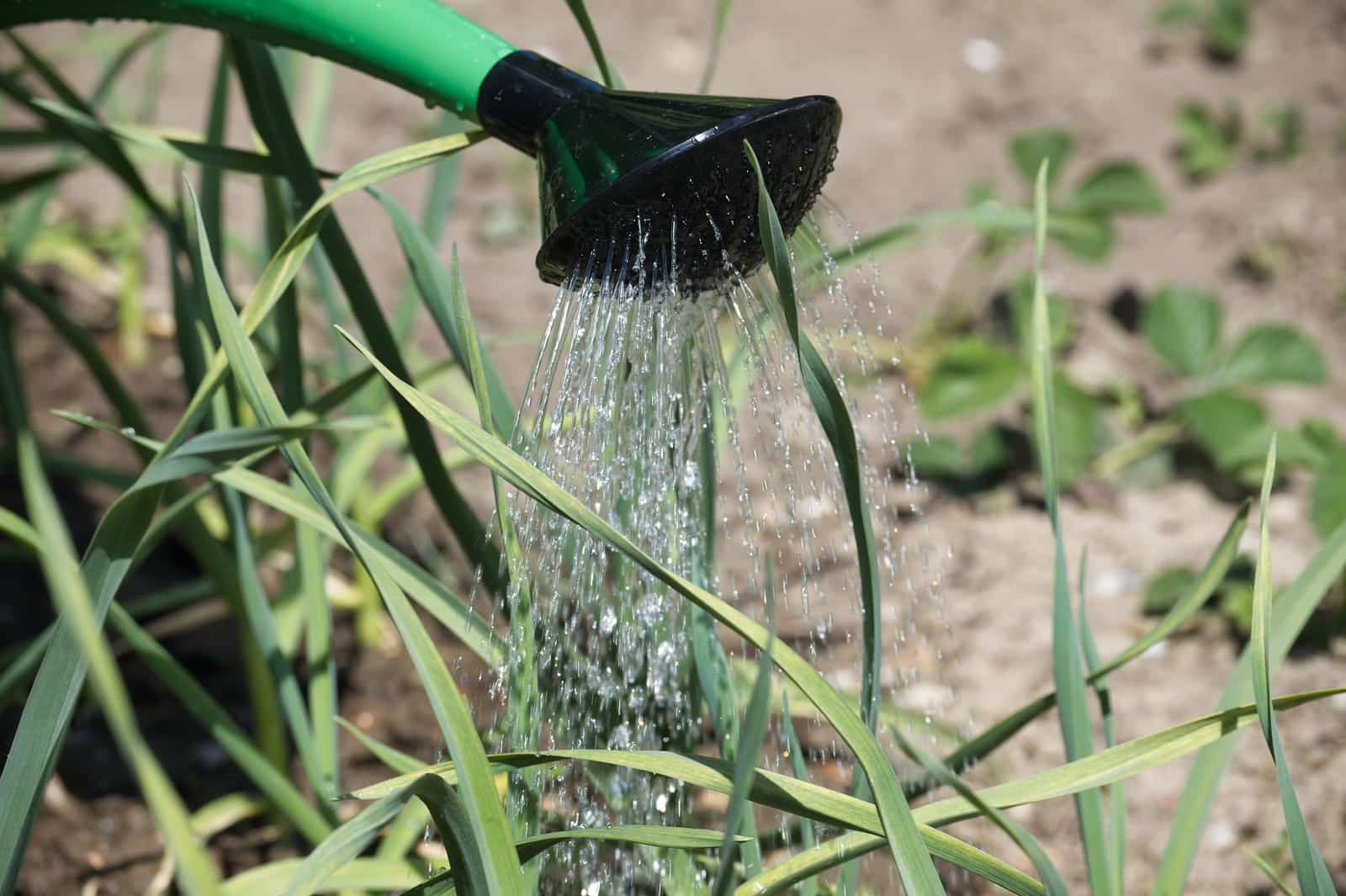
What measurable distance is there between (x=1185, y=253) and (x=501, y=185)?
1398mm

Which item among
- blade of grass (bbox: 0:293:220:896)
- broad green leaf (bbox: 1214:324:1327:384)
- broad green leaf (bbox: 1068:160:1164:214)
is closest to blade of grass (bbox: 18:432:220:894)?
blade of grass (bbox: 0:293:220:896)

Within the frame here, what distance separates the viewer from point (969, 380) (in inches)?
77.9

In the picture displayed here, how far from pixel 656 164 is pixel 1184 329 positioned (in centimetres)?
153

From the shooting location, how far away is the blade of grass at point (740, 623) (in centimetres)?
75

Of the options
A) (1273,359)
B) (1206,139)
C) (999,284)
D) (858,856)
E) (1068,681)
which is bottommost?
(858,856)

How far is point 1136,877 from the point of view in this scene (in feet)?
4.62

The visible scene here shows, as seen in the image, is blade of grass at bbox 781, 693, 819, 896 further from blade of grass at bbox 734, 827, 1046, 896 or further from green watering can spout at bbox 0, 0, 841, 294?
green watering can spout at bbox 0, 0, 841, 294

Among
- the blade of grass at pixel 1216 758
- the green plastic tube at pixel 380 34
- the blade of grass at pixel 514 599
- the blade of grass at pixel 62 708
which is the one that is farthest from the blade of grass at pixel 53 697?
the blade of grass at pixel 1216 758

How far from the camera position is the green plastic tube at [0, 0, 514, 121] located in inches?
35.3

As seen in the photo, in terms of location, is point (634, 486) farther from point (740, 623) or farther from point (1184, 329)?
point (1184, 329)

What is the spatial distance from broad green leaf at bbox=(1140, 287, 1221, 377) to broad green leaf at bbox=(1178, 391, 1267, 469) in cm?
9

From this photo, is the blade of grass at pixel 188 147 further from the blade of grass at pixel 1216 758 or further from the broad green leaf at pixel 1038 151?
the broad green leaf at pixel 1038 151

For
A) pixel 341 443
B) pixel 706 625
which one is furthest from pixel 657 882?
pixel 341 443

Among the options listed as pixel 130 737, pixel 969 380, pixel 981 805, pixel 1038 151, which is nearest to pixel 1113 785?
pixel 981 805
